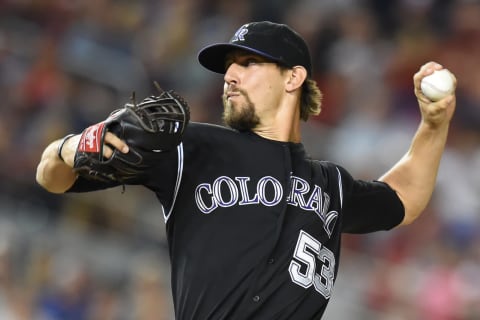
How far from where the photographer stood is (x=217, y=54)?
365 cm

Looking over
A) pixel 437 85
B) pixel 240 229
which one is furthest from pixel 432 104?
pixel 240 229

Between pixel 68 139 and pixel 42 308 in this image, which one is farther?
pixel 42 308

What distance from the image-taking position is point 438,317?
6.24m

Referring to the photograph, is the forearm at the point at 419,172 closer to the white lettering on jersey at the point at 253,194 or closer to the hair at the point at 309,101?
the hair at the point at 309,101

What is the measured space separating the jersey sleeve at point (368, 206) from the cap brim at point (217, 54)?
1.95 feet

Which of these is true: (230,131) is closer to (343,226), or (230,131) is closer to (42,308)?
(343,226)

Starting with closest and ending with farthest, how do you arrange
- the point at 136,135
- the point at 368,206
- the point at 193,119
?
the point at 136,135
the point at 368,206
the point at 193,119

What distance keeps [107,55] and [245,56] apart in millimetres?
5180

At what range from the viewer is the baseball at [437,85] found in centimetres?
376

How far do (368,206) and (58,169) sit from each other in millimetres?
1228

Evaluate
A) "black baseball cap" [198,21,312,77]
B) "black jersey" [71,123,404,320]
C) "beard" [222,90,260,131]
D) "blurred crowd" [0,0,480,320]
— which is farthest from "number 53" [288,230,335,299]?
"blurred crowd" [0,0,480,320]

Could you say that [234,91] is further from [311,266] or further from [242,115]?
[311,266]

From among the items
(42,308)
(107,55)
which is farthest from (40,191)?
(107,55)

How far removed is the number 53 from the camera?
3.36m
